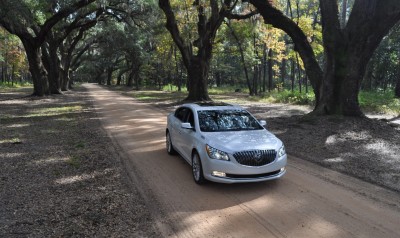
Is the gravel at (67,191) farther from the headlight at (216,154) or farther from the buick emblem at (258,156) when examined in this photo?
the buick emblem at (258,156)

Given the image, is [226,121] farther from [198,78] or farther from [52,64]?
[52,64]

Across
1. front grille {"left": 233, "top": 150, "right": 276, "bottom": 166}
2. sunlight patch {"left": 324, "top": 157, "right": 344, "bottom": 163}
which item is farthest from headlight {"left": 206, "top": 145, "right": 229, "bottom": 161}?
sunlight patch {"left": 324, "top": 157, "right": 344, "bottom": 163}

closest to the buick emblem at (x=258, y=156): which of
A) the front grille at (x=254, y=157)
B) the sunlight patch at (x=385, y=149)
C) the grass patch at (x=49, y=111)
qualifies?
the front grille at (x=254, y=157)

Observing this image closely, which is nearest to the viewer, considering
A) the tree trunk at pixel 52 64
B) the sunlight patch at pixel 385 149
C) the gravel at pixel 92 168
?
the gravel at pixel 92 168

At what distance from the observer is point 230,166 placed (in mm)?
6449

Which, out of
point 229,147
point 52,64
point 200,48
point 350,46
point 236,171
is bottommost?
point 236,171

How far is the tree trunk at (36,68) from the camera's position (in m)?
28.2

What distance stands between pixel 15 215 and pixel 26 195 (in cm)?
95

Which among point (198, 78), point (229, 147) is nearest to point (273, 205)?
point (229, 147)

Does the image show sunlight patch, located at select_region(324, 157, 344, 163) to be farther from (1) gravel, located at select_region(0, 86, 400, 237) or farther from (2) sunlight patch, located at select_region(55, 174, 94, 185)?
(2) sunlight patch, located at select_region(55, 174, 94, 185)

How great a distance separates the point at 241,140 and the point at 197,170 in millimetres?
1091

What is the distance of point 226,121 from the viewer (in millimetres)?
8039

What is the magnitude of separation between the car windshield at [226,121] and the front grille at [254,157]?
1.26 metres

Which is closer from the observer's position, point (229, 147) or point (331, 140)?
point (229, 147)
